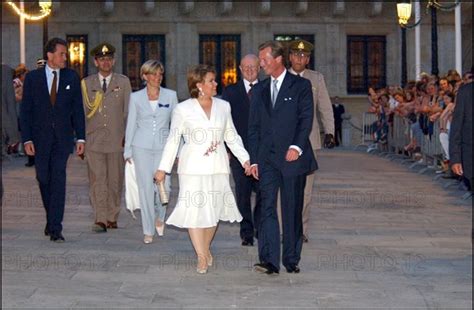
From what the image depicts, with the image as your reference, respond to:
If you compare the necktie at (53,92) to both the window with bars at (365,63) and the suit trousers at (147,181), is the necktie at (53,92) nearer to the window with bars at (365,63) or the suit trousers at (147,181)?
the suit trousers at (147,181)

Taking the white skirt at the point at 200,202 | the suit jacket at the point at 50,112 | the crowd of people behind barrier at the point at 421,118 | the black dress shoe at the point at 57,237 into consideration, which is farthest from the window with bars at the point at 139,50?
the white skirt at the point at 200,202

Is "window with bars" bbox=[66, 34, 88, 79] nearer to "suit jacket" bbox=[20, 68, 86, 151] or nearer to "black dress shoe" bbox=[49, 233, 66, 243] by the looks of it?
"suit jacket" bbox=[20, 68, 86, 151]

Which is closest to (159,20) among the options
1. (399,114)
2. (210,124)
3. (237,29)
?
(237,29)

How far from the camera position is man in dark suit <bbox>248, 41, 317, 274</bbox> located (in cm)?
996

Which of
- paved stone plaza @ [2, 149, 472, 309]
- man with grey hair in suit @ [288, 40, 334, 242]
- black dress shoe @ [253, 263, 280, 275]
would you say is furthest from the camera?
man with grey hair in suit @ [288, 40, 334, 242]

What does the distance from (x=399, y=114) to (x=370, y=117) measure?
36.8 ft

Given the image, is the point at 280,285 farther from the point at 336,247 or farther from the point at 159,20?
the point at 159,20

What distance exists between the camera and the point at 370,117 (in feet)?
124

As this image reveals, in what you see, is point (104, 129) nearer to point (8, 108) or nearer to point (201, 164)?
point (8, 108)

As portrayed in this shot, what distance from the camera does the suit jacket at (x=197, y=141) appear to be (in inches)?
401

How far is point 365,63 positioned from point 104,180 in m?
28.6

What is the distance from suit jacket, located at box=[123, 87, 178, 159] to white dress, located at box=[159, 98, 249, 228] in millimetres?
1764

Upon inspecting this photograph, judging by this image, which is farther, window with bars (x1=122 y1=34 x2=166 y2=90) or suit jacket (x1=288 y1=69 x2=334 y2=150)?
window with bars (x1=122 y1=34 x2=166 y2=90)

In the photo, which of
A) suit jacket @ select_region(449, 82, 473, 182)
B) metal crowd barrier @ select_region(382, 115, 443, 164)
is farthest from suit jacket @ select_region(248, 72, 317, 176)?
metal crowd barrier @ select_region(382, 115, 443, 164)
